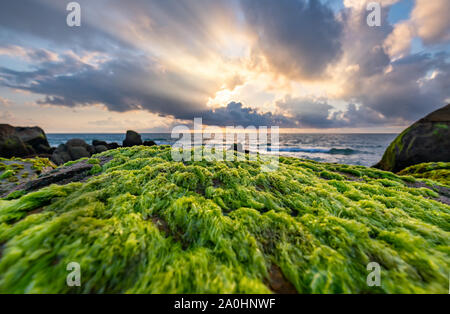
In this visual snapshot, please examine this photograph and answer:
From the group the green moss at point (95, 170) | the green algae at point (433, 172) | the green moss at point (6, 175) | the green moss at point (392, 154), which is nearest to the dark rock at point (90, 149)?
the green moss at point (6, 175)

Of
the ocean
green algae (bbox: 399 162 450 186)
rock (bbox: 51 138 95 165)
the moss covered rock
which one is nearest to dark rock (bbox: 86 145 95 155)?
rock (bbox: 51 138 95 165)

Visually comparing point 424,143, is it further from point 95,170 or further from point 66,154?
point 66,154

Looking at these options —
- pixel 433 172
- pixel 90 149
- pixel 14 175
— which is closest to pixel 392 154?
pixel 433 172

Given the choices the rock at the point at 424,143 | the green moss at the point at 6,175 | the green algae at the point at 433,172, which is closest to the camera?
the green moss at the point at 6,175

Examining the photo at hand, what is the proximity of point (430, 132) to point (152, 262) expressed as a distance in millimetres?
19819

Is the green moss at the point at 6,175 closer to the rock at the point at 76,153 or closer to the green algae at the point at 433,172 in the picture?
the rock at the point at 76,153

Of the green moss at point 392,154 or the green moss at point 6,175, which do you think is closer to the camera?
the green moss at point 6,175

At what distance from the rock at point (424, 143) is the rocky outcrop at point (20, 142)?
33.7 metres

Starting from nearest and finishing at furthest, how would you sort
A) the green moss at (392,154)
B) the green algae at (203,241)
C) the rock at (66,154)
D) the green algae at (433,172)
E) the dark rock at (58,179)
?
the green algae at (203,241), the dark rock at (58,179), the green algae at (433,172), the green moss at (392,154), the rock at (66,154)

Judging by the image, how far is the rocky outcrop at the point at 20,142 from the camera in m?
14.4

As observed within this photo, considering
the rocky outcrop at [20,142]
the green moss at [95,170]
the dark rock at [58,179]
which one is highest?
the rocky outcrop at [20,142]

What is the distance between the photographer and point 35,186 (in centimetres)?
367

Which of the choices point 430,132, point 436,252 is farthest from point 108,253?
point 430,132

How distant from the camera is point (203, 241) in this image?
88.9 inches
